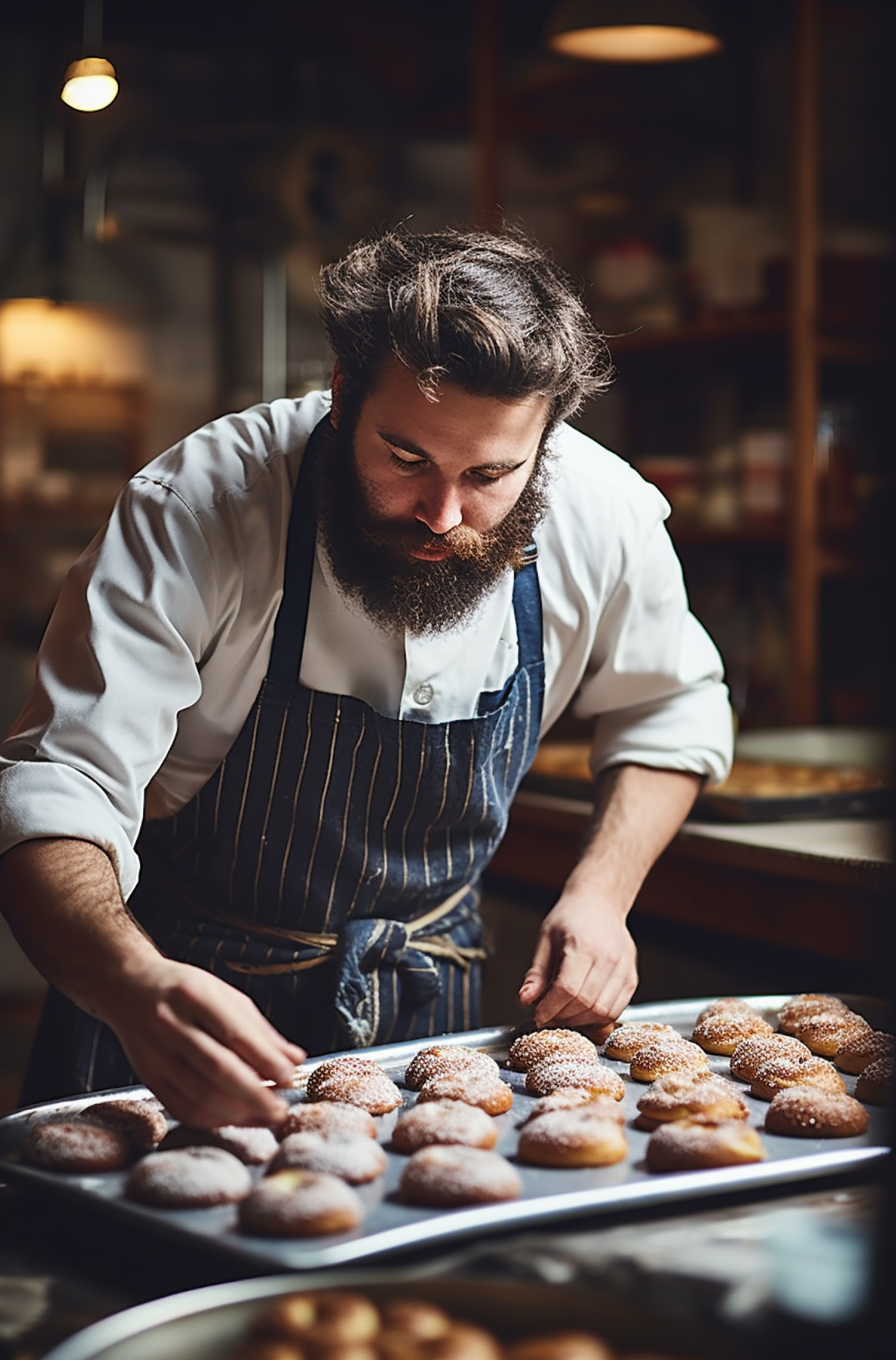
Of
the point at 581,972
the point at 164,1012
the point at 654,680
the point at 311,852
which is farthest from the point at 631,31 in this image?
the point at 164,1012

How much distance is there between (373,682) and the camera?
5.79 feet

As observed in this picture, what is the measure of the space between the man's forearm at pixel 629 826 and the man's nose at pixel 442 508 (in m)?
0.45

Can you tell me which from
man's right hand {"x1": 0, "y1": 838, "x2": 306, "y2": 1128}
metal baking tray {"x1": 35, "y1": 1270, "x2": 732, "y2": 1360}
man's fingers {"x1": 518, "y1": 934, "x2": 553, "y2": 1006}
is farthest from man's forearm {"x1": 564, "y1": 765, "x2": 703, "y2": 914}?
metal baking tray {"x1": 35, "y1": 1270, "x2": 732, "y2": 1360}

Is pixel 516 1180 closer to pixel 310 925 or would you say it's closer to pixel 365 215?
pixel 310 925

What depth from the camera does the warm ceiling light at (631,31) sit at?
291cm

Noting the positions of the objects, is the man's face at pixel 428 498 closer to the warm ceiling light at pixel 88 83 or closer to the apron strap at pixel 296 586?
the apron strap at pixel 296 586

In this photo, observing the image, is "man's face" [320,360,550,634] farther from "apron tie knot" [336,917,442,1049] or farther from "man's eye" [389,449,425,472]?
"apron tie knot" [336,917,442,1049]

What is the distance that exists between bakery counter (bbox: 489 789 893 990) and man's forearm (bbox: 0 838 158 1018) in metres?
0.87

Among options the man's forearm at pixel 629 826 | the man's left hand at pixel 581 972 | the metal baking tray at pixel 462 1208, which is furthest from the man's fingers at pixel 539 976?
the metal baking tray at pixel 462 1208

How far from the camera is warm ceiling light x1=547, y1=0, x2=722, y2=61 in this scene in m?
2.91

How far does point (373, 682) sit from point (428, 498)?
11.0 inches

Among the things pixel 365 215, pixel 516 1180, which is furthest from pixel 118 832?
pixel 365 215

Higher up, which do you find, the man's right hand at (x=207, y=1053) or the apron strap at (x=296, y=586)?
the apron strap at (x=296, y=586)

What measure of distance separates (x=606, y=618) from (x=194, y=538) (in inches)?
→ 21.9
